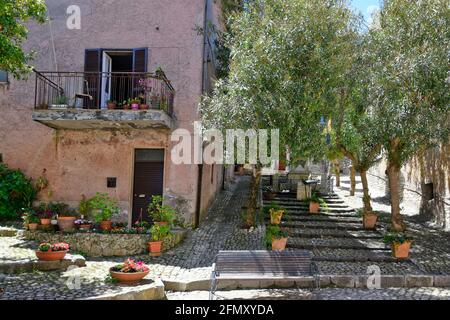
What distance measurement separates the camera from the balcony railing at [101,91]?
12.1m

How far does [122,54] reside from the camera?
13.5m

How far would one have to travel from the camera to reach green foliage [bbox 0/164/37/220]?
42.0 ft

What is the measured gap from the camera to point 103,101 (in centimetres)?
1298

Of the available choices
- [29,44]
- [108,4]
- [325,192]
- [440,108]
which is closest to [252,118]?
[440,108]

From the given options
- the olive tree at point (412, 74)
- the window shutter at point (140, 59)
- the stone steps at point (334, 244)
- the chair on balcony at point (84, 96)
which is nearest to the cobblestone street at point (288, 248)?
the stone steps at point (334, 244)

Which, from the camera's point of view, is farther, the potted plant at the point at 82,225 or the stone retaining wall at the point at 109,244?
the potted plant at the point at 82,225

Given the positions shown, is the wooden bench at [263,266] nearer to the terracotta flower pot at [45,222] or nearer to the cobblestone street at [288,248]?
the cobblestone street at [288,248]

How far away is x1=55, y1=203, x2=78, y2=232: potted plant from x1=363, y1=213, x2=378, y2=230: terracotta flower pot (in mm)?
8562

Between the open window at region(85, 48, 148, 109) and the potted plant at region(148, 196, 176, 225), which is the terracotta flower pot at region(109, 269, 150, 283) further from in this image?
the open window at region(85, 48, 148, 109)

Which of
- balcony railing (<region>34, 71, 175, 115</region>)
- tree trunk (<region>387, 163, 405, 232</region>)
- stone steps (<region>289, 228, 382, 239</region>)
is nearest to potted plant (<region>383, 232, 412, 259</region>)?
stone steps (<region>289, 228, 382, 239</region>)

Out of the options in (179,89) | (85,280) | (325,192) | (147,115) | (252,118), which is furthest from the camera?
(325,192)

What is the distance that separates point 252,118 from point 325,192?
916cm

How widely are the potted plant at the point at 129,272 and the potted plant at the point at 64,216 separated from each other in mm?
4117

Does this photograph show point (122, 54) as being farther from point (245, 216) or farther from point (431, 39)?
point (431, 39)
